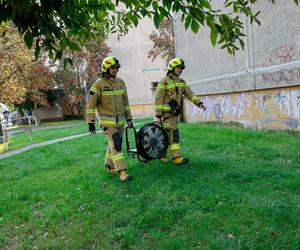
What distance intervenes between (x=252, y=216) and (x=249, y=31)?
321 inches

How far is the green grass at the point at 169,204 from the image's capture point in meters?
4.27

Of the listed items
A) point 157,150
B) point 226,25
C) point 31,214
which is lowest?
point 31,214

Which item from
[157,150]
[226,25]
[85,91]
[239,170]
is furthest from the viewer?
[85,91]

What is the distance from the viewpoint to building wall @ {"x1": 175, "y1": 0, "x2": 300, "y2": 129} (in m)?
9.90

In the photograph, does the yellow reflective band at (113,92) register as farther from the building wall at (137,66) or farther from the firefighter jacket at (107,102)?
the building wall at (137,66)

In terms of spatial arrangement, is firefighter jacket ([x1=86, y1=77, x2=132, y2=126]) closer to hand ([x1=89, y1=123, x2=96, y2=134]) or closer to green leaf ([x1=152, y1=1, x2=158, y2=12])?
hand ([x1=89, y1=123, x2=96, y2=134])

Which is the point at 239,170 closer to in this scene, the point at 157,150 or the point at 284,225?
the point at 157,150

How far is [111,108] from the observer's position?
268 inches

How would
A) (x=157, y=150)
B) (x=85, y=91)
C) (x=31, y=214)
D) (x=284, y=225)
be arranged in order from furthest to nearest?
1. (x=85, y=91)
2. (x=157, y=150)
3. (x=31, y=214)
4. (x=284, y=225)

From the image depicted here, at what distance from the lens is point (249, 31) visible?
38.1 ft

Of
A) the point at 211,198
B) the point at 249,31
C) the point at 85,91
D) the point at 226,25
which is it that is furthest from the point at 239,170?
the point at 85,91

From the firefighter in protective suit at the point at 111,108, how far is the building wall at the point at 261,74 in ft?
16.0

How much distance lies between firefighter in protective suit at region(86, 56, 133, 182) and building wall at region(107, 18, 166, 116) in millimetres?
31722

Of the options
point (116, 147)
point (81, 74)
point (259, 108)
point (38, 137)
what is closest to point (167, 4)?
point (116, 147)
